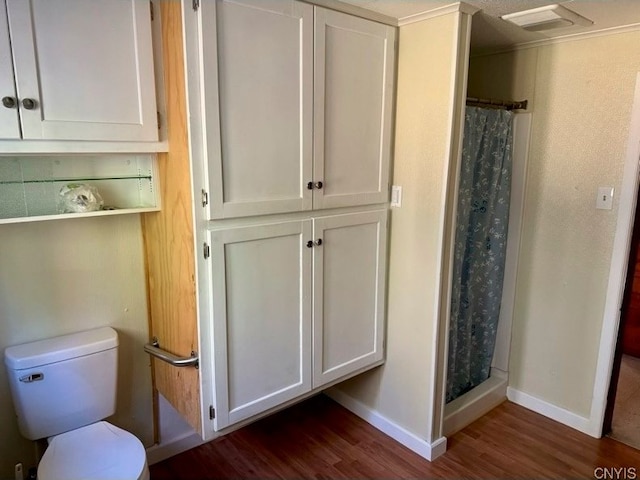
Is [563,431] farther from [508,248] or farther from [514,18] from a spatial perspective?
[514,18]

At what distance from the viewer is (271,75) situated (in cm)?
171

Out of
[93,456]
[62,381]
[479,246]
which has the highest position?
[479,246]

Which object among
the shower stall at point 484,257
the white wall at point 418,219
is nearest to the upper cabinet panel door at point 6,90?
the white wall at point 418,219

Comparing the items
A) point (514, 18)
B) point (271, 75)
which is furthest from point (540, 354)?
point (271, 75)

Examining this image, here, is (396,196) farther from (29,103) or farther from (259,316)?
(29,103)

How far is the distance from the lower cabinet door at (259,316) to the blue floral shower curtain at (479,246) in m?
0.83

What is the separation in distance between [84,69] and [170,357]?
3.57 ft

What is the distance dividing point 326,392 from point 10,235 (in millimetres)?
1884

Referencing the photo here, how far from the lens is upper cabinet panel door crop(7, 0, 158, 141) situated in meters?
1.44

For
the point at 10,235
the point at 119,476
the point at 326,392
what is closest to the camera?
the point at 119,476

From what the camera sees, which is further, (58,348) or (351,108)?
(351,108)

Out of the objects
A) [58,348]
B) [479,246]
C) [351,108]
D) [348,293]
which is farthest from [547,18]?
[58,348]

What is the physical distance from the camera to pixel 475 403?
2566 mm

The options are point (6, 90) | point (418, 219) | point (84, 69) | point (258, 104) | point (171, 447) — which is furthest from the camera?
point (171, 447)
